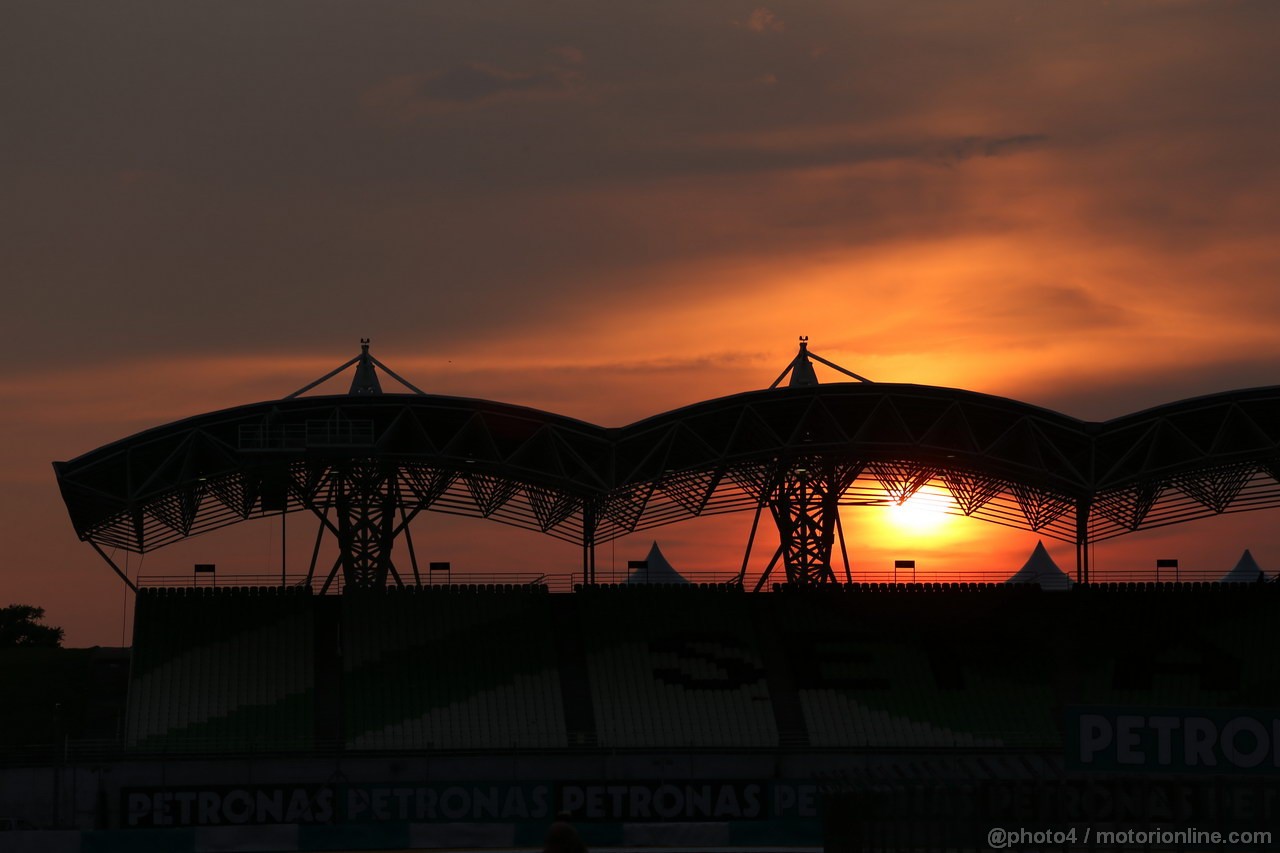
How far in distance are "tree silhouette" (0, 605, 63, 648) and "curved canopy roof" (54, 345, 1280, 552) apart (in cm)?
6657

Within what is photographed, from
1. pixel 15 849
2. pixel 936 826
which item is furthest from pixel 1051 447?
pixel 15 849

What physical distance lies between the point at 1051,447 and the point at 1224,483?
751 cm

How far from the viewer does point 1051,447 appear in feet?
198

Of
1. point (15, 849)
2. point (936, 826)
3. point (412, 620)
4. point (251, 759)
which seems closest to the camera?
point (936, 826)

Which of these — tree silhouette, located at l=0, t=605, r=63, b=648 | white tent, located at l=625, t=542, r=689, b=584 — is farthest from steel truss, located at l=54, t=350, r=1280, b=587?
tree silhouette, located at l=0, t=605, r=63, b=648

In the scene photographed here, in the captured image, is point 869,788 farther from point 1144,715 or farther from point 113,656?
point 113,656

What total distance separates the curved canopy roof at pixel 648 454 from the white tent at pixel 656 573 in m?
17.6

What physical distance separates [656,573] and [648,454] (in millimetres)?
25369

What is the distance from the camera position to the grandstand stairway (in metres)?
59.3

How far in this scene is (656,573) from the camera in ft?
273

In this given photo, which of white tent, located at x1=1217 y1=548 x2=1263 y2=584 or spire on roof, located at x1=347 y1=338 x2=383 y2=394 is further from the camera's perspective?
white tent, located at x1=1217 y1=548 x2=1263 y2=584

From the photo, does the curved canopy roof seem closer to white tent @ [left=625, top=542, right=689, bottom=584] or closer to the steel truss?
the steel truss

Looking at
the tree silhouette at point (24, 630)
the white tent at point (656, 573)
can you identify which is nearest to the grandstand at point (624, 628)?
the white tent at point (656, 573)

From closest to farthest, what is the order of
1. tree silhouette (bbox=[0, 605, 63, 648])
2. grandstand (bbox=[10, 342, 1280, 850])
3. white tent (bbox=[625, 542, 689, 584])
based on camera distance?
grandstand (bbox=[10, 342, 1280, 850]) → white tent (bbox=[625, 542, 689, 584]) → tree silhouette (bbox=[0, 605, 63, 648])
